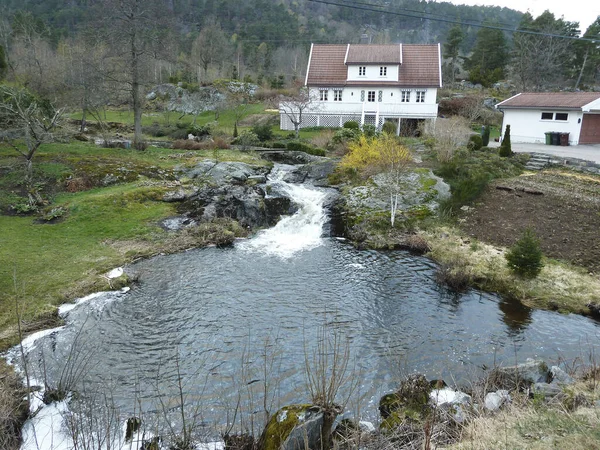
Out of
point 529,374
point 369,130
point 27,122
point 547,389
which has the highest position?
point 27,122

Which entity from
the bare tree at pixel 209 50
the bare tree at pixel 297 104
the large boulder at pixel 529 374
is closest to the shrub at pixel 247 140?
the bare tree at pixel 297 104

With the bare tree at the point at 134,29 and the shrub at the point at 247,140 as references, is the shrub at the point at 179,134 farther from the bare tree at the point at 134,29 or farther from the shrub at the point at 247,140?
the bare tree at the point at 134,29

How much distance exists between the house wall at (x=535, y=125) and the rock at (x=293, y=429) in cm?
3269

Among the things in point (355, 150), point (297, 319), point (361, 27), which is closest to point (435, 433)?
point (297, 319)

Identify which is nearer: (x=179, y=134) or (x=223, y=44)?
(x=179, y=134)

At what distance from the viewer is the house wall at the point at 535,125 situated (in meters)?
30.6

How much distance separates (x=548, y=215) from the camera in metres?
18.2

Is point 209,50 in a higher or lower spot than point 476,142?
higher

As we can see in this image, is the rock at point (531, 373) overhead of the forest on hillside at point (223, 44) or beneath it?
beneath

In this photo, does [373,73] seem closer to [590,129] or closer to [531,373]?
[590,129]

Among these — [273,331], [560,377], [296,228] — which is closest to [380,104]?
[296,228]

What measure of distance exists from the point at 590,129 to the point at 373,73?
18.3 meters

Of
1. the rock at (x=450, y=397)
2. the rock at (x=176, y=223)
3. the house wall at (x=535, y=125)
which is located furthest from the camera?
the house wall at (x=535, y=125)

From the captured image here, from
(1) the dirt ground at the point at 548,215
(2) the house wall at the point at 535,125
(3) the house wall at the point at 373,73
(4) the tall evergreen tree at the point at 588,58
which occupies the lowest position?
(1) the dirt ground at the point at 548,215
